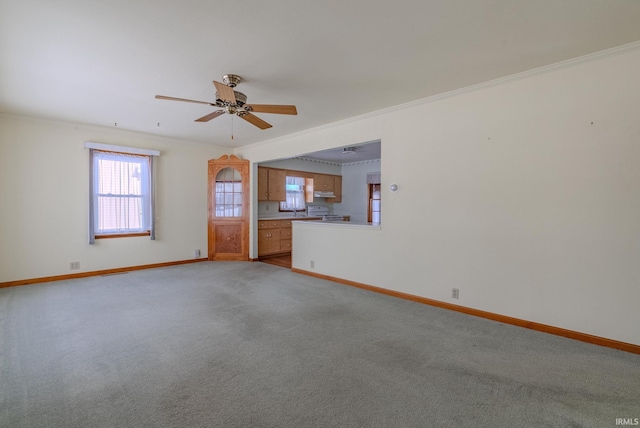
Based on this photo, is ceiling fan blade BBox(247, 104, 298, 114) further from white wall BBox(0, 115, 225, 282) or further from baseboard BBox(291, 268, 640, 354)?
white wall BBox(0, 115, 225, 282)

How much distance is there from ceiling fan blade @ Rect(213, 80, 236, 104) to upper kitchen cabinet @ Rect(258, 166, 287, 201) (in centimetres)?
437

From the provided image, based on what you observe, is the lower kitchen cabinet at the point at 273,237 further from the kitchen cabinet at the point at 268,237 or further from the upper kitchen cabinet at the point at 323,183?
the upper kitchen cabinet at the point at 323,183

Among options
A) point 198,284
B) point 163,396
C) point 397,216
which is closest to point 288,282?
point 198,284

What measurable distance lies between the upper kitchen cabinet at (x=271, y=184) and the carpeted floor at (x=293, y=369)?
4.03 meters

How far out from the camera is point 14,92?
3529 millimetres

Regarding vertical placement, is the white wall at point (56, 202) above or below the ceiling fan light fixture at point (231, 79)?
below

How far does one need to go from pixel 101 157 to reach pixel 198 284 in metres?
2.97

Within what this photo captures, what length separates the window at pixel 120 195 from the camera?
16.8ft

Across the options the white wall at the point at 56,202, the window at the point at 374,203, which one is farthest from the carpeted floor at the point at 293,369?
the window at the point at 374,203

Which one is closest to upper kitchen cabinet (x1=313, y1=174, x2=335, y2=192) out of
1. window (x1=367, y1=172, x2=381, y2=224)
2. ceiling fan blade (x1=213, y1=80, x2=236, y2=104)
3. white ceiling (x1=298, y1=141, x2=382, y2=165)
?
white ceiling (x1=298, y1=141, x2=382, y2=165)

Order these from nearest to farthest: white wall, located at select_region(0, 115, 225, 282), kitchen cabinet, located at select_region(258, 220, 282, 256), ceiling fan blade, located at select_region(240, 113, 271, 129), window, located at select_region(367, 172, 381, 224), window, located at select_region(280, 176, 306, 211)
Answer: ceiling fan blade, located at select_region(240, 113, 271, 129), white wall, located at select_region(0, 115, 225, 282), kitchen cabinet, located at select_region(258, 220, 282, 256), window, located at select_region(280, 176, 306, 211), window, located at select_region(367, 172, 381, 224)

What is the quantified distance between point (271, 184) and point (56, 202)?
4.15 metres

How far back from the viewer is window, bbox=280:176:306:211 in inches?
321

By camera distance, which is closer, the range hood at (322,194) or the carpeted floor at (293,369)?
the carpeted floor at (293,369)
